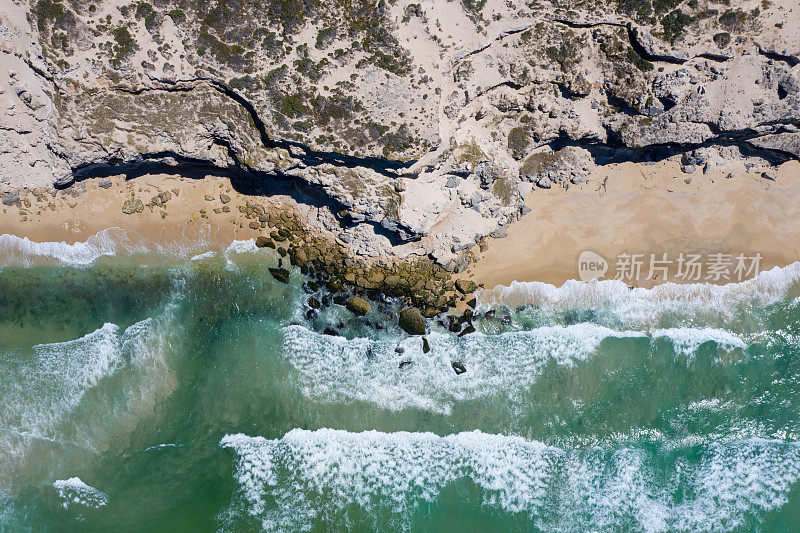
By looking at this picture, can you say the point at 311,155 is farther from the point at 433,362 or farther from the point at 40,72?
the point at 40,72

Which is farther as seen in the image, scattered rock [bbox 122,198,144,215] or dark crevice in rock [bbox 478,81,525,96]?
scattered rock [bbox 122,198,144,215]

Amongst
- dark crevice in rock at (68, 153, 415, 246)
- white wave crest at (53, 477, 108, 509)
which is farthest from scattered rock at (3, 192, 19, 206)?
white wave crest at (53, 477, 108, 509)

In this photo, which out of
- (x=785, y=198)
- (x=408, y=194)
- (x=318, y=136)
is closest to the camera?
(x=318, y=136)

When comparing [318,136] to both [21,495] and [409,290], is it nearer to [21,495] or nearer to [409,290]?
[409,290]

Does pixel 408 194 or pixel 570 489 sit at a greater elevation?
pixel 408 194

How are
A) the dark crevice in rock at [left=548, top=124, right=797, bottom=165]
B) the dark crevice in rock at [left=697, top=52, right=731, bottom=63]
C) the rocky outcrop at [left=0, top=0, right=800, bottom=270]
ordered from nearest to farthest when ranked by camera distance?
the rocky outcrop at [left=0, top=0, right=800, bottom=270] → the dark crevice in rock at [left=697, top=52, right=731, bottom=63] → the dark crevice in rock at [left=548, top=124, right=797, bottom=165]

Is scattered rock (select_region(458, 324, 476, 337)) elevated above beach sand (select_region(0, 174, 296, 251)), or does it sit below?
below

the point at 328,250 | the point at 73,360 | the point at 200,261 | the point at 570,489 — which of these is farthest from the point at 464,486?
the point at 73,360

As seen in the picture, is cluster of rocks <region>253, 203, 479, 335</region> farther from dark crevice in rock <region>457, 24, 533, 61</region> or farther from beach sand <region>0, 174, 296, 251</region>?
dark crevice in rock <region>457, 24, 533, 61</region>

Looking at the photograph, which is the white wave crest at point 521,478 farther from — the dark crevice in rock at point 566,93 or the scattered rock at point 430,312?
the dark crevice in rock at point 566,93
